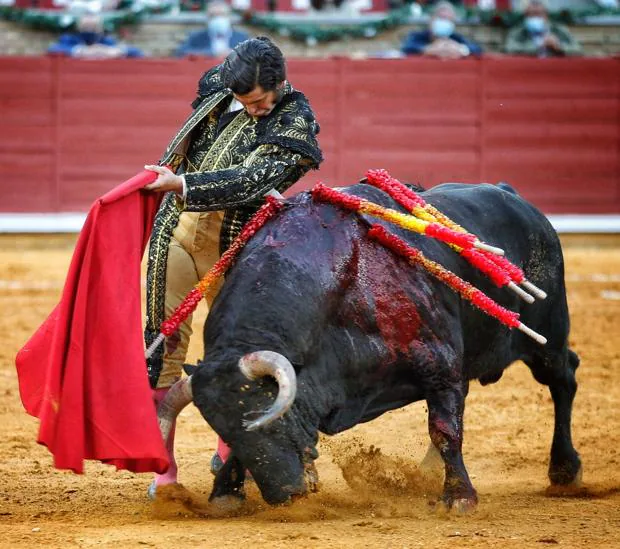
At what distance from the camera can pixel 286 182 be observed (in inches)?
146

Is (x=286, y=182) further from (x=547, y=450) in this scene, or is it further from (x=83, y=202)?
(x=83, y=202)

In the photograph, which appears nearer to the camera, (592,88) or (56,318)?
(56,318)

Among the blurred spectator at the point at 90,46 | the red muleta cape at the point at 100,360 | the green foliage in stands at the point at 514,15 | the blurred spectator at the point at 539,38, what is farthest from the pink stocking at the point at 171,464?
the green foliage in stands at the point at 514,15

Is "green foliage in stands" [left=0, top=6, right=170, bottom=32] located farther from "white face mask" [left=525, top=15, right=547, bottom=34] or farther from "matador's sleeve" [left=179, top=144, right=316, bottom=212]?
"matador's sleeve" [left=179, top=144, right=316, bottom=212]

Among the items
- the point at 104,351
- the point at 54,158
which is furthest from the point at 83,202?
the point at 104,351

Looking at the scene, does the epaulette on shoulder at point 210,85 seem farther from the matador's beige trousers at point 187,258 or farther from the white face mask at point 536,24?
the white face mask at point 536,24

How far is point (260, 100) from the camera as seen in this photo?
11.9ft

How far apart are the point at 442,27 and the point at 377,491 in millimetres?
8196

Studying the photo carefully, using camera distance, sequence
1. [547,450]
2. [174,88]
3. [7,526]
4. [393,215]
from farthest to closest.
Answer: [174,88] → [547,450] → [393,215] → [7,526]

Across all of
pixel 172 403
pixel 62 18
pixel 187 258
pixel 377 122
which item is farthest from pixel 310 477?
pixel 62 18

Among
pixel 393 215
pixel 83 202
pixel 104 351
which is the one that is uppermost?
pixel 393 215

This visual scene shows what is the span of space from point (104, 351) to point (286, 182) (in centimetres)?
73

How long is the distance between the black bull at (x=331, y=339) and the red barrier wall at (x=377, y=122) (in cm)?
766

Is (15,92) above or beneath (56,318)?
beneath
